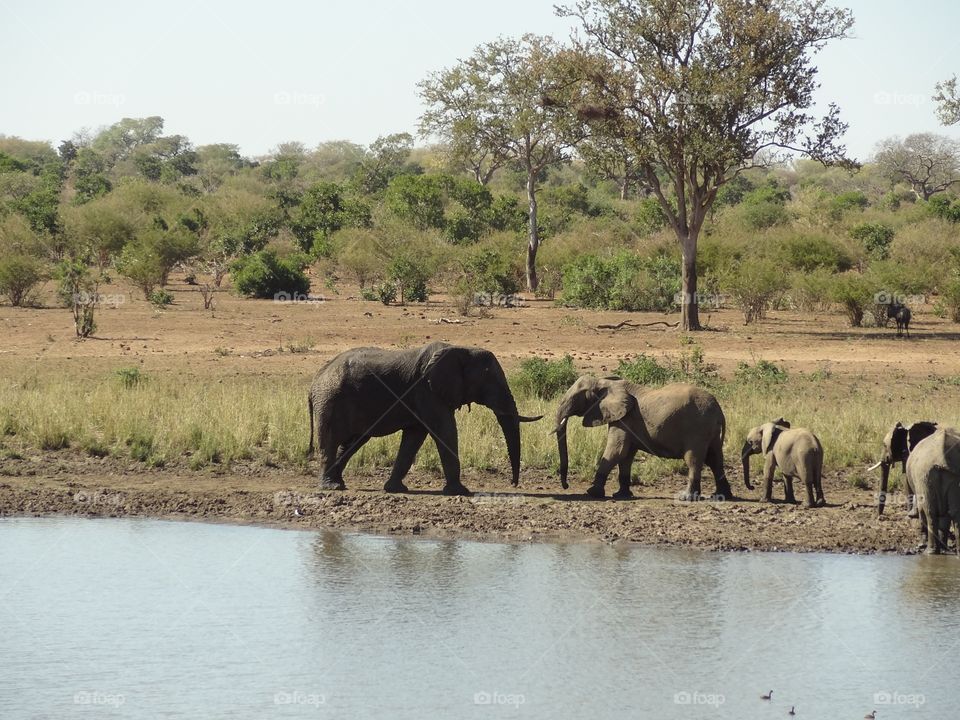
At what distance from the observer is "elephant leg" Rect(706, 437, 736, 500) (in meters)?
12.7

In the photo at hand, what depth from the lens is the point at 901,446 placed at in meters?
12.4

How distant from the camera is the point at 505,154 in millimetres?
42750

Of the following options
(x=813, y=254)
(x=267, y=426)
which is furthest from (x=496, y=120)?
(x=267, y=426)

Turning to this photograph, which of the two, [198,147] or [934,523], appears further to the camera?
[198,147]

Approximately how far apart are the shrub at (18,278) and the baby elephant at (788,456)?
2005 cm

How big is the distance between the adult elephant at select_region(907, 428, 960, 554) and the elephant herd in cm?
110

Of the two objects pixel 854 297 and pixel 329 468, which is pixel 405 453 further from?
pixel 854 297

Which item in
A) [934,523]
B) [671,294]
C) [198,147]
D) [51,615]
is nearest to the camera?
[51,615]

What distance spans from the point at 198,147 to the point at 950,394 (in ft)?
327

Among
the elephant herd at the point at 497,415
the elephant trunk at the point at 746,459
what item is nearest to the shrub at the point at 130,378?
the elephant herd at the point at 497,415

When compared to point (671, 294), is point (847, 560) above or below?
below

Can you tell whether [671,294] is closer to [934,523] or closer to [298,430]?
[298,430]

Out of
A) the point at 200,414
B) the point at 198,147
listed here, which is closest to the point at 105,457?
the point at 200,414

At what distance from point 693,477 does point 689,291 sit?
49.9 feet
